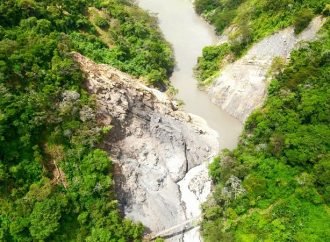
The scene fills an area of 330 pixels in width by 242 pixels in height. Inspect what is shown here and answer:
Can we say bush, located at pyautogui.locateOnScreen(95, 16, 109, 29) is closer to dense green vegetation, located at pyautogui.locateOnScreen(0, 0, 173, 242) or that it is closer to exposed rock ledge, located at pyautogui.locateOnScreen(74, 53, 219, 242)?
exposed rock ledge, located at pyautogui.locateOnScreen(74, 53, 219, 242)

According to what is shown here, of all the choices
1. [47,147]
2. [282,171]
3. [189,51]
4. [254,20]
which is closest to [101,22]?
[189,51]

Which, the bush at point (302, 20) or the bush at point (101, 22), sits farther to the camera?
the bush at point (101, 22)

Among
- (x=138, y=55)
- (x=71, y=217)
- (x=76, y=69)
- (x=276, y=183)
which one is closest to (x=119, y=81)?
(x=76, y=69)

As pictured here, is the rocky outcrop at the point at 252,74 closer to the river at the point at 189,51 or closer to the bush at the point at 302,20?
the bush at the point at 302,20

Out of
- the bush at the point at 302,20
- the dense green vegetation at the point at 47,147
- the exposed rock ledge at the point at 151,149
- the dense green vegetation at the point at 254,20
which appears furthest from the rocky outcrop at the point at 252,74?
the dense green vegetation at the point at 47,147

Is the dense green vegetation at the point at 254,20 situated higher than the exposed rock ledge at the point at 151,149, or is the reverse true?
the dense green vegetation at the point at 254,20

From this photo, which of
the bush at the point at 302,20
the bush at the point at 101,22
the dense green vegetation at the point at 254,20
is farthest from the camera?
the bush at the point at 101,22

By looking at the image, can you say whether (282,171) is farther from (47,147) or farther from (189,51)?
(189,51)

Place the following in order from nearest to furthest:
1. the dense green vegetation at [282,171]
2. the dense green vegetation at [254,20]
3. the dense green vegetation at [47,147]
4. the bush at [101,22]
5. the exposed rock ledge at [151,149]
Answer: the dense green vegetation at [47,147]
the dense green vegetation at [282,171]
the exposed rock ledge at [151,149]
the dense green vegetation at [254,20]
the bush at [101,22]
